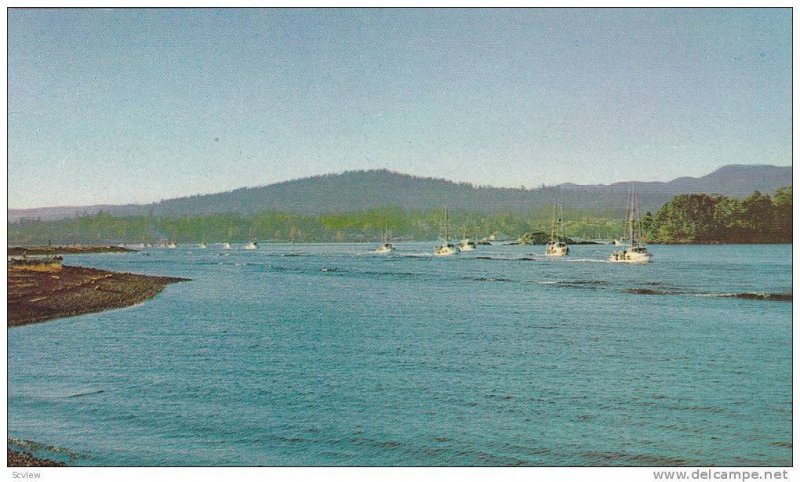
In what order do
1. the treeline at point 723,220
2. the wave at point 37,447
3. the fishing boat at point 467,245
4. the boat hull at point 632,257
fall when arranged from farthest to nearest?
1. the fishing boat at point 467,245
2. the boat hull at point 632,257
3. the treeline at point 723,220
4. the wave at point 37,447

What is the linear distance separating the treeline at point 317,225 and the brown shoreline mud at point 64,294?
5.12 feet

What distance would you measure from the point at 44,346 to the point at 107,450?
7058 mm

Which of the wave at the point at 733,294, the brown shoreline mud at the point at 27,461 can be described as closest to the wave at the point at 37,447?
the brown shoreline mud at the point at 27,461

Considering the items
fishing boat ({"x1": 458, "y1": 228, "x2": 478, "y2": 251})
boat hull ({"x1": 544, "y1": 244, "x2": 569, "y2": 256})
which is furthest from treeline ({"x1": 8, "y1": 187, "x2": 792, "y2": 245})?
fishing boat ({"x1": 458, "y1": 228, "x2": 478, "y2": 251})

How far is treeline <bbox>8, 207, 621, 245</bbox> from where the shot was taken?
25672mm

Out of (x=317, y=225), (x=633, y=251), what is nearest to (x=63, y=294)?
(x=317, y=225)

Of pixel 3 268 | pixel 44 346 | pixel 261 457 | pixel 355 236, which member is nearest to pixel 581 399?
pixel 261 457

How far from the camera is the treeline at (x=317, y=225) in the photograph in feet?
84.2

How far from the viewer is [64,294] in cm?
1919

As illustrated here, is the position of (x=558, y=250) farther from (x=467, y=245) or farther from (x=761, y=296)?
(x=761, y=296)

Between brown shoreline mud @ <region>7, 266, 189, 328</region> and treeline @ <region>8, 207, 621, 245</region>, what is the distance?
1.56 metres

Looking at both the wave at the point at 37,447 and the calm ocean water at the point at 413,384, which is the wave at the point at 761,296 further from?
the wave at the point at 37,447

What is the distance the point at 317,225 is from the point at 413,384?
2593cm

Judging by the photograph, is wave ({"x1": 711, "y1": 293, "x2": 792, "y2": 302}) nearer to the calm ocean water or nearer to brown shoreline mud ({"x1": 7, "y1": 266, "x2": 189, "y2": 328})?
the calm ocean water
